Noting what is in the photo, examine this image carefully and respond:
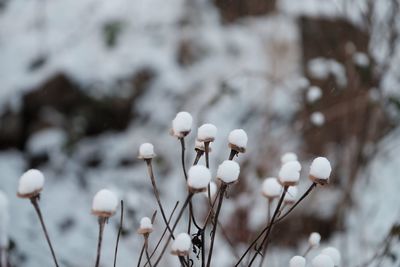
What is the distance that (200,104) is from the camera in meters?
2.88

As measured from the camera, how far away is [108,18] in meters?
3.29

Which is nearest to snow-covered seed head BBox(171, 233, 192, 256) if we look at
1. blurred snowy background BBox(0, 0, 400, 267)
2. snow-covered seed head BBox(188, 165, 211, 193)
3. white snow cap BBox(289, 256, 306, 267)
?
snow-covered seed head BBox(188, 165, 211, 193)

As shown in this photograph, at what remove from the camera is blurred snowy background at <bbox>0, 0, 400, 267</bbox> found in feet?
6.40

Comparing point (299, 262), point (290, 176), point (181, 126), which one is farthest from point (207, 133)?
point (299, 262)

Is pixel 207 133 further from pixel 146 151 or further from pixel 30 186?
pixel 30 186

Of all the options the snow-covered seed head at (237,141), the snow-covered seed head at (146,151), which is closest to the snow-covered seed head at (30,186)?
the snow-covered seed head at (146,151)

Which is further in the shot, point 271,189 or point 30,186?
point 271,189

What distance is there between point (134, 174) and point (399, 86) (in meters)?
1.69

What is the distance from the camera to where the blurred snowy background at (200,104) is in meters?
1.95

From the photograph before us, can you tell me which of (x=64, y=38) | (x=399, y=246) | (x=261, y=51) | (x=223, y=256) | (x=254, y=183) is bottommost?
(x=399, y=246)

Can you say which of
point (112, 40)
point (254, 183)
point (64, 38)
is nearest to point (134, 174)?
point (254, 183)

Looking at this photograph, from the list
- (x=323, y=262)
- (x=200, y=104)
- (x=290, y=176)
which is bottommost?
(x=323, y=262)

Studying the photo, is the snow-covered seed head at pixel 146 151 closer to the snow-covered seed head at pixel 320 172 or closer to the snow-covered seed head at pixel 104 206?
the snow-covered seed head at pixel 104 206

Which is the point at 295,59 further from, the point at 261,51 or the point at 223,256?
the point at 223,256
